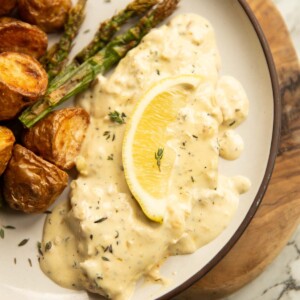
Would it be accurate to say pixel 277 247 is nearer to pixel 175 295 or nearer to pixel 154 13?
pixel 175 295

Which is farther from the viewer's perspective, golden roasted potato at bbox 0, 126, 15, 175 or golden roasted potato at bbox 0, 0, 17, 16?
golden roasted potato at bbox 0, 0, 17, 16

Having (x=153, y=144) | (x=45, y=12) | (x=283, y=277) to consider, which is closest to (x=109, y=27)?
(x=45, y=12)

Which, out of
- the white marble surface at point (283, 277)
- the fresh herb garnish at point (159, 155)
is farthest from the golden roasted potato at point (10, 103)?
the white marble surface at point (283, 277)

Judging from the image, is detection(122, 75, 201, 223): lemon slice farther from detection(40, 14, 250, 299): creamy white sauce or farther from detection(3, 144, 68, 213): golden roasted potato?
detection(3, 144, 68, 213): golden roasted potato

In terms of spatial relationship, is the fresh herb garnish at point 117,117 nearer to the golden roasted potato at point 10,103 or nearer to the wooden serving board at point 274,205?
the golden roasted potato at point 10,103

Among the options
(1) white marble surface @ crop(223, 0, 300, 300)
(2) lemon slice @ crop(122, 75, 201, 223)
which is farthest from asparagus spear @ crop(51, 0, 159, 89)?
(1) white marble surface @ crop(223, 0, 300, 300)

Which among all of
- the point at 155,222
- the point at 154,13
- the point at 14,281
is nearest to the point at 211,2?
the point at 154,13
